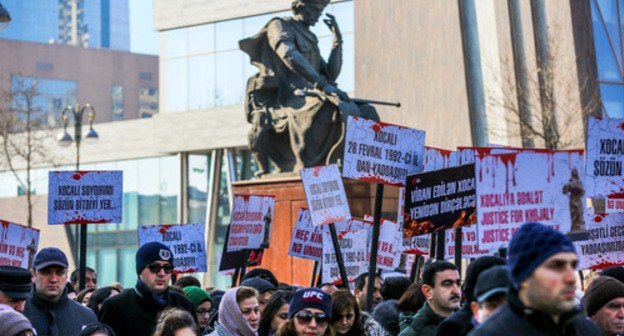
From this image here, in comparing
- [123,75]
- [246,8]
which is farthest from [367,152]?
[123,75]

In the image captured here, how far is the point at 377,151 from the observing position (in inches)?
492

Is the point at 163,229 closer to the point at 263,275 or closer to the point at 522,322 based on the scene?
the point at 263,275

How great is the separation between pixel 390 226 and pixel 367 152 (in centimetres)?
360

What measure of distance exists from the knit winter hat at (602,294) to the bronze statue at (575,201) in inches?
33.0

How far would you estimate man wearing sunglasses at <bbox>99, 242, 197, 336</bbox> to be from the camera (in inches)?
405

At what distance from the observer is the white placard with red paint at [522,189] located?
29.3ft

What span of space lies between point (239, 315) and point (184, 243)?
21.2ft

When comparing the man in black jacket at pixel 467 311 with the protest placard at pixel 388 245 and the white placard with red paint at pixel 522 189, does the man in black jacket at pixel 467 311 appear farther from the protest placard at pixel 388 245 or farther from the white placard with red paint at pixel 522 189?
the protest placard at pixel 388 245

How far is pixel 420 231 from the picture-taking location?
37.2 feet

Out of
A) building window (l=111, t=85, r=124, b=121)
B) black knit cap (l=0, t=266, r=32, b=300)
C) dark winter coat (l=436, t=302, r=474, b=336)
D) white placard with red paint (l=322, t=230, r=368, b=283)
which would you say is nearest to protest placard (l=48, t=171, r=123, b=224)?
white placard with red paint (l=322, t=230, r=368, b=283)

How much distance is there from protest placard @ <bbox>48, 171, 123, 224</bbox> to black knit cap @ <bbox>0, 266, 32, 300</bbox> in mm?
5019

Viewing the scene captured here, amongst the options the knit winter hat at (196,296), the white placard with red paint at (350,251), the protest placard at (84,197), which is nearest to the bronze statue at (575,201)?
the knit winter hat at (196,296)

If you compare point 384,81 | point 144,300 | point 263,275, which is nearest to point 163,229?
point 263,275

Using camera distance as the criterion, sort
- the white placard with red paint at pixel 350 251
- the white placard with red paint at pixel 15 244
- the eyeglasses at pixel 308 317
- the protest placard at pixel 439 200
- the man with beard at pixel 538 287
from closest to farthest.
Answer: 1. the man with beard at pixel 538 287
2. the eyeglasses at pixel 308 317
3. the protest placard at pixel 439 200
4. the white placard with red paint at pixel 15 244
5. the white placard with red paint at pixel 350 251
